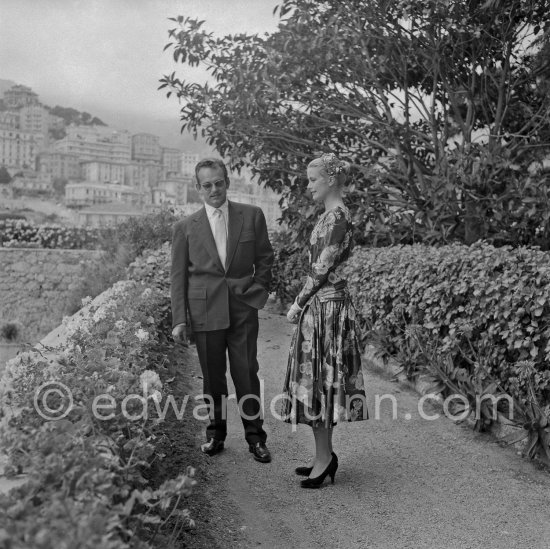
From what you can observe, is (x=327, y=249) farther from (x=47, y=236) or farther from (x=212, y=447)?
(x=47, y=236)

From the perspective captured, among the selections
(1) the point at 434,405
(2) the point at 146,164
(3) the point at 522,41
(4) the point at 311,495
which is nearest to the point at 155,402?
(4) the point at 311,495

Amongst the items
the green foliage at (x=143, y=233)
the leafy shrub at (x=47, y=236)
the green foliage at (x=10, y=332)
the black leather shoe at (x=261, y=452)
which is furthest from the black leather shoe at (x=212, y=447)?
the leafy shrub at (x=47, y=236)

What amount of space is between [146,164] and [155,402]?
1433 inches

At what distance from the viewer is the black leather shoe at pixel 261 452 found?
362 cm

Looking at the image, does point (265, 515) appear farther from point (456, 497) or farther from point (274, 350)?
point (274, 350)

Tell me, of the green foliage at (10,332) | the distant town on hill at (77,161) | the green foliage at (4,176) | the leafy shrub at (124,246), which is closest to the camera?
the leafy shrub at (124,246)

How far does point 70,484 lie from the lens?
5.28 ft

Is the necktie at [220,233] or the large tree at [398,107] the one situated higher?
the large tree at [398,107]

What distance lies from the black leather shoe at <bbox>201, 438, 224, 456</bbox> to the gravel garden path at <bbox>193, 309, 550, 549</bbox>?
0.04 meters

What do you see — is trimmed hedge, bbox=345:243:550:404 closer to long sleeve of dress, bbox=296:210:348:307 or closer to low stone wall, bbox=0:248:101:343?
long sleeve of dress, bbox=296:210:348:307

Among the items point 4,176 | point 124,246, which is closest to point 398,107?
point 124,246

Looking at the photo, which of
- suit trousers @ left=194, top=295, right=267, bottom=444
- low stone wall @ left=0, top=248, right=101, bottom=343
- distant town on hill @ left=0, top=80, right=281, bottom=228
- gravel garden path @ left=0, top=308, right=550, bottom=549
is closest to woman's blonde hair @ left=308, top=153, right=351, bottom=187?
suit trousers @ left=194, top=295, right=267, bottom=444

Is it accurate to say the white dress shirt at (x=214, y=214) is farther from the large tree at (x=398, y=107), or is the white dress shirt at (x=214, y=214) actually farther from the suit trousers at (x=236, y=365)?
the large tree at (x=398, y=107)

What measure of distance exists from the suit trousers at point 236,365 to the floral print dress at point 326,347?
1.35 ft
